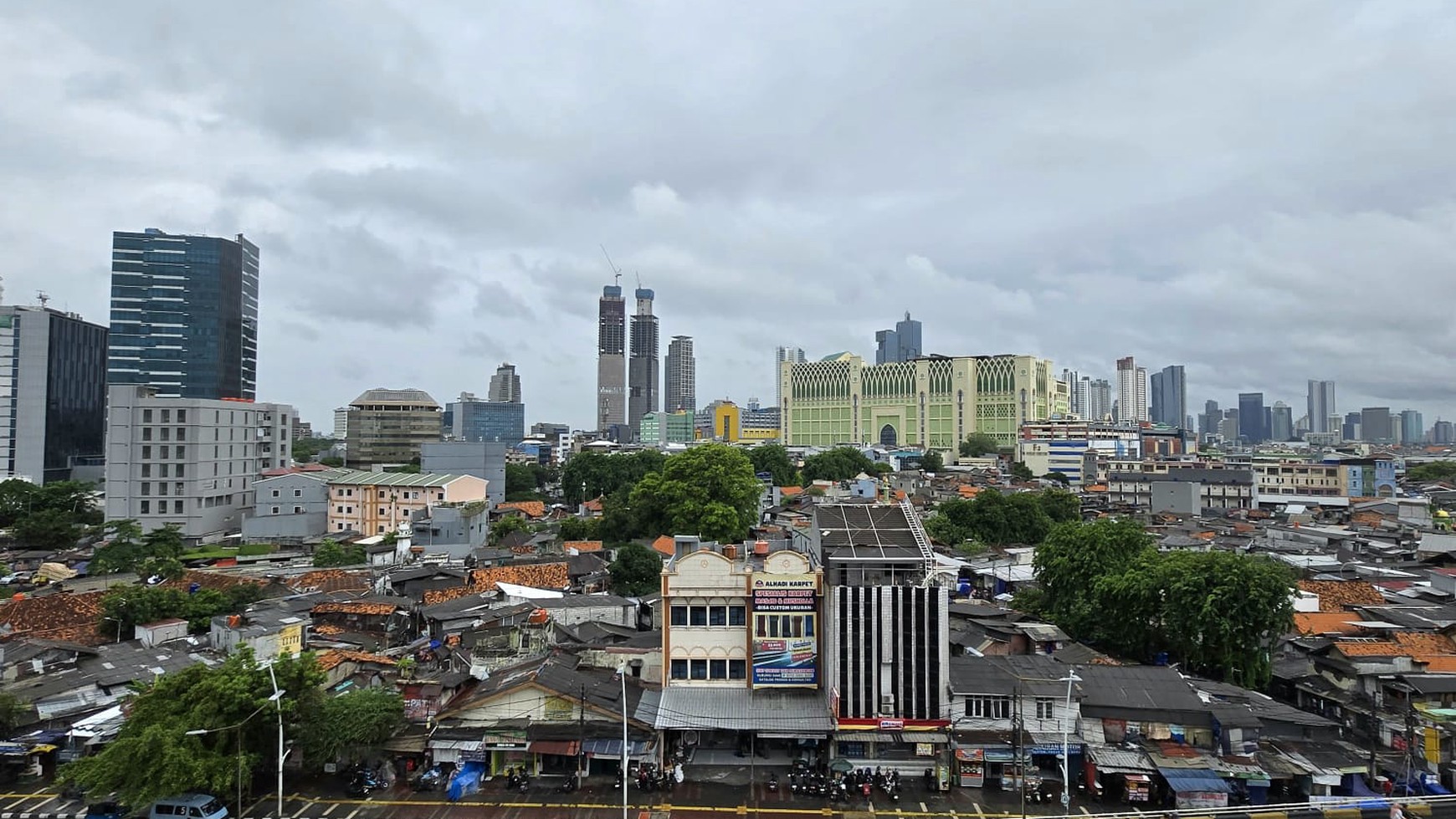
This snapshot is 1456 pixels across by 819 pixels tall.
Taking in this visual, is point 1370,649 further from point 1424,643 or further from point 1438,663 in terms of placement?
point 1424,643

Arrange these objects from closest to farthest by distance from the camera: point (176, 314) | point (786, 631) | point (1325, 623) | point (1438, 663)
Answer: point (786, 631)
point (1438, 663)
point (1325, 623)
point (176, 314)

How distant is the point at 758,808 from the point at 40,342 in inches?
5013

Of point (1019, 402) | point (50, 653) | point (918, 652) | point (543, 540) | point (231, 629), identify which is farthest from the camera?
point (1019, 402)

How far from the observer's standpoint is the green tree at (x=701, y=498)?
6200cm

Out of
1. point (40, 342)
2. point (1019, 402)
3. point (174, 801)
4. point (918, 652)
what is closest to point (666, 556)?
point (918, 652)

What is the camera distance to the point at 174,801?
2367 centimetres

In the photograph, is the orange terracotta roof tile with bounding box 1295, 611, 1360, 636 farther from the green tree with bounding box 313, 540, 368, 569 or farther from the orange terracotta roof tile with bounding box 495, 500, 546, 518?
the orange terracotta roof tile with bounding box 495, 500, 546, 518

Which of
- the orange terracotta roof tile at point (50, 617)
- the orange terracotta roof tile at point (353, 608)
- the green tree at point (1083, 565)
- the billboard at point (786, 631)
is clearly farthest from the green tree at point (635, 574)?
the orange terracotta roof tile at point (50, 617)

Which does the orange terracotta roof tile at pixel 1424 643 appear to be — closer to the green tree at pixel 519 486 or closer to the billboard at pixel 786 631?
the billboard at pixel 786 631

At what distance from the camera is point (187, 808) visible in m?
23.5

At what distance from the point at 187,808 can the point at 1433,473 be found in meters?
173

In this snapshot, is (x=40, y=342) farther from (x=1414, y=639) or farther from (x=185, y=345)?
(x=1414, y=639)

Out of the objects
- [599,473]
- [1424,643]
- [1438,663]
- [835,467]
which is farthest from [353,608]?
[835,467]

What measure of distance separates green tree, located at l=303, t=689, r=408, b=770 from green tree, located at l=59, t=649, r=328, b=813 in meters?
0.30
